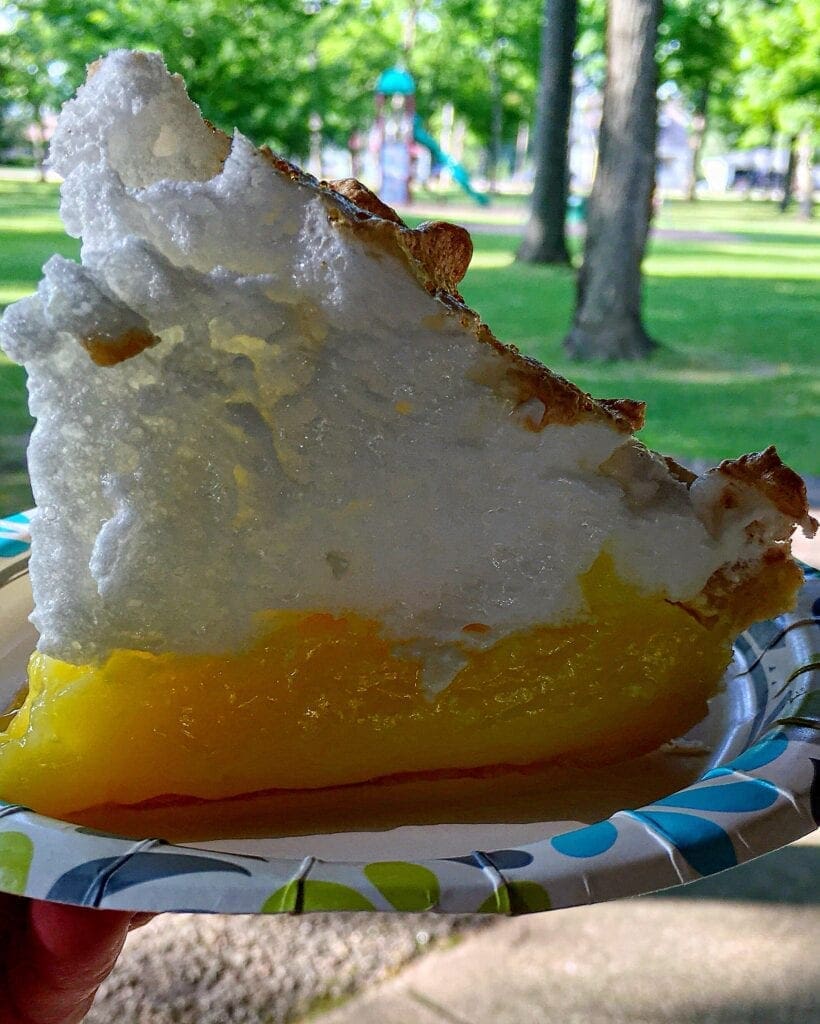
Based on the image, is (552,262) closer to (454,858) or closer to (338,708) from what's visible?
(338,708)

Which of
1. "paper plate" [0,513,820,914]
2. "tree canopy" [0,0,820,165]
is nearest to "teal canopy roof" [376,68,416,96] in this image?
"tree canopy" [0,0,820,165]

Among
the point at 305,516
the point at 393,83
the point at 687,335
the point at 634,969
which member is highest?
the point at 393,83

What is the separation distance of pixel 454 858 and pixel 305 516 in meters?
0.25

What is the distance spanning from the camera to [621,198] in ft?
17.7

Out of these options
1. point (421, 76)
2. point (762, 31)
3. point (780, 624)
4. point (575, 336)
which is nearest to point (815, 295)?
point (575, 336)

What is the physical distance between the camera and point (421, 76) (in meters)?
19.7

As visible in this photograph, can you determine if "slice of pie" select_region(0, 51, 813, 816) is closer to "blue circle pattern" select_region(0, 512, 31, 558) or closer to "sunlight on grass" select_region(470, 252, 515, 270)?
"blue circle pattern" select_region(0, 512, 31, 558)

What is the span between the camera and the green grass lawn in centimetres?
448

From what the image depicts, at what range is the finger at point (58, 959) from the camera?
28.1 inches

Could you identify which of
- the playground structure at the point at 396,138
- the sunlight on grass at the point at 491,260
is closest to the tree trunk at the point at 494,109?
the playground structure at the point at 396,138

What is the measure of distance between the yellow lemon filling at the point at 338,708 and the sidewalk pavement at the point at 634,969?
3.75ft

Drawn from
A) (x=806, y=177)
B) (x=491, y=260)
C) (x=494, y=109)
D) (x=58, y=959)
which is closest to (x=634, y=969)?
(x=58, y=959)

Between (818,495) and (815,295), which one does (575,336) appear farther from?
(815,295)

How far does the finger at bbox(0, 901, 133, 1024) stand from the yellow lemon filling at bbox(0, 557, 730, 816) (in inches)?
4.7
